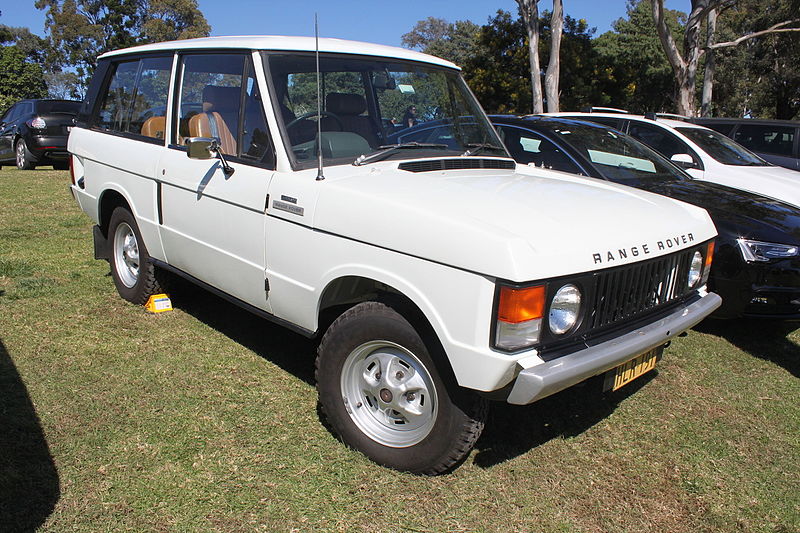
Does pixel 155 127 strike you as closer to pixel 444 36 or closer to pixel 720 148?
pixel 720 148

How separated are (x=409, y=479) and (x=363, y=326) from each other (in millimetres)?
774

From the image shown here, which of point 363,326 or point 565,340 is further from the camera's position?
point 363,326

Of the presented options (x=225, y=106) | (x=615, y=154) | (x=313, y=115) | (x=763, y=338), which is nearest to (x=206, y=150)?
(x=225, y=106)

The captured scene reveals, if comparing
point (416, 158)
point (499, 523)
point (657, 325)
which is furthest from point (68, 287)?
point (657, 325)

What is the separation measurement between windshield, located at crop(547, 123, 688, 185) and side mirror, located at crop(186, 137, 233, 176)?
341 cm

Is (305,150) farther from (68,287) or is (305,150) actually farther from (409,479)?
(68,287)

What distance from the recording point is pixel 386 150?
12.0 feet

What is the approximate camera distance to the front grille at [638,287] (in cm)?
281

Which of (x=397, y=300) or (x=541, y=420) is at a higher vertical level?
(x=397, y=300)

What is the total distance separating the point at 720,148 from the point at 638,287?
5863 millimetres

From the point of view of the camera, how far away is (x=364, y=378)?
10.4 ft

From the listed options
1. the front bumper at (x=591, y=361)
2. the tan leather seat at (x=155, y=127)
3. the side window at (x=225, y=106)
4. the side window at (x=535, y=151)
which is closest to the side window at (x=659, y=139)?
the side window at (x=535, y=151)

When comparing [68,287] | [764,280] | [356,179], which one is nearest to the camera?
[356,179]

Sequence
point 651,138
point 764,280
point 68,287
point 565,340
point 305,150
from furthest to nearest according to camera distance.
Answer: point 651,138 → point 68,287 → point 764,280 → point 305,150 → point 565,340
